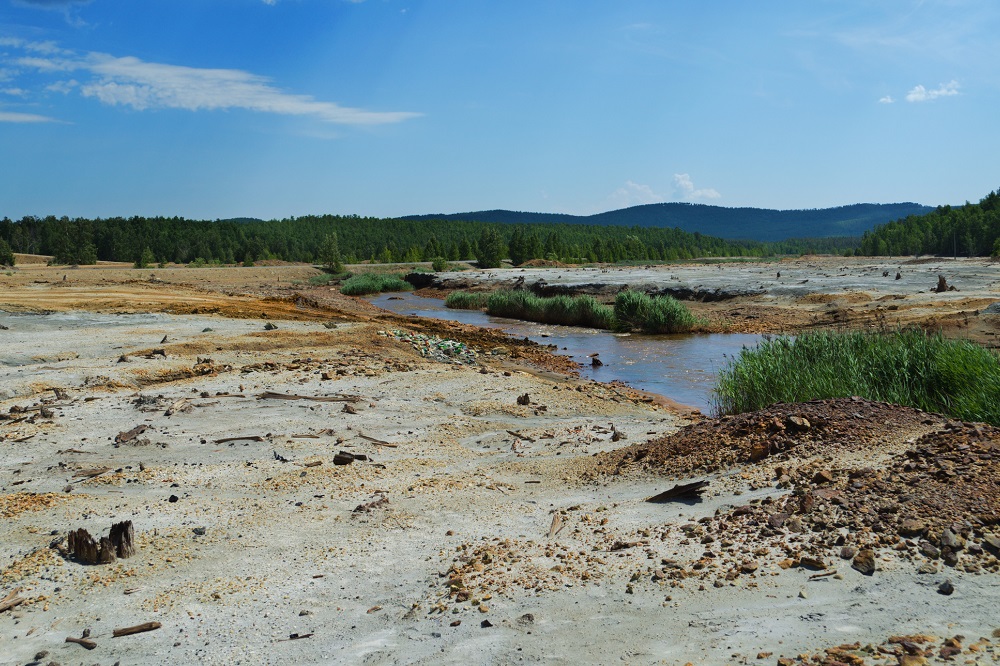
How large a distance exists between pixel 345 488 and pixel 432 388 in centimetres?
580

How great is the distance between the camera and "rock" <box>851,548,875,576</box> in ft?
15.5

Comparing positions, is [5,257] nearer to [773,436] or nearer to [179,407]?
[179,407]

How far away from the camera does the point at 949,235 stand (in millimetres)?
100375

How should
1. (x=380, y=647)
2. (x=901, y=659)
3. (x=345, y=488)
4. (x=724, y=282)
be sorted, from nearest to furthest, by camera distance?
(x=901, y=659) → (x=380, y=647) → (x=345, y=488) → (x=724, y=282)

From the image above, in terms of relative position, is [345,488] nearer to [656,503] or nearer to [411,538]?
[411,538]

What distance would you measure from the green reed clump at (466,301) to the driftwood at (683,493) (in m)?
36.3

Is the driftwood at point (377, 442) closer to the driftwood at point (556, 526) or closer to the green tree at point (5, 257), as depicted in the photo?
the driftwood at point (556, 526)

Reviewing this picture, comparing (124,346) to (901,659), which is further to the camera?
(124,346)

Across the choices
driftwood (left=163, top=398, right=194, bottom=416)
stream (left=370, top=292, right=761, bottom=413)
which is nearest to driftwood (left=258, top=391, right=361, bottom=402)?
driftwood (left=163, top=398, right=194, bottom=416)

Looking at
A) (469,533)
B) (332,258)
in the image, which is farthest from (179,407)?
(332,258)

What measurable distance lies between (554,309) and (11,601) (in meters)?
30.3

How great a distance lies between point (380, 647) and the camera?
176 inches

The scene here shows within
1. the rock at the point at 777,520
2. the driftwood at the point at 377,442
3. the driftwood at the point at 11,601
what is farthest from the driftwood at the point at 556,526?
the driftwood at the point at 11,601

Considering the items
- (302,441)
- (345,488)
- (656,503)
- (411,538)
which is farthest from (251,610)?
(302,441)
